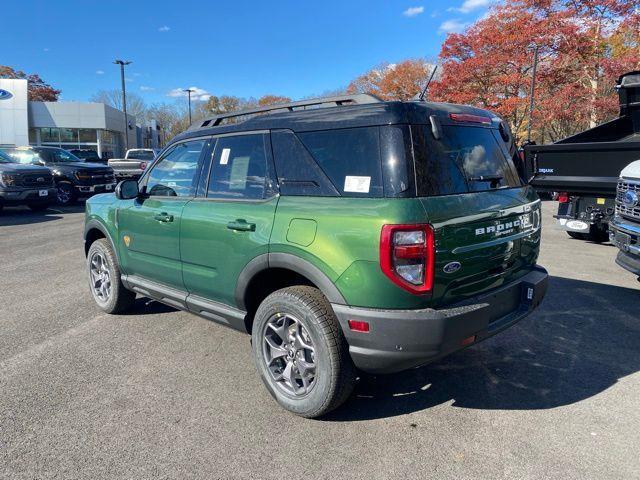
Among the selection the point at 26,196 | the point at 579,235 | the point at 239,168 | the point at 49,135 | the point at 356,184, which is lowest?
the point at 579,235

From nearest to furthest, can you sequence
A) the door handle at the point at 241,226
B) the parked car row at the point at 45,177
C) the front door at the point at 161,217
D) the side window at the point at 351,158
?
the side window at the point at 351,158
the door handle at the point at 241,226
the front door at the point at 161,217
the parked car row at the point at 45,177

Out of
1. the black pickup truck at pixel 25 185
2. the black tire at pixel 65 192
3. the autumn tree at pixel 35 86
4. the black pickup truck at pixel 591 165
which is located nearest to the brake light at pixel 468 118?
the black pickup truck at pixel 591 165

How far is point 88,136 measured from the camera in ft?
135

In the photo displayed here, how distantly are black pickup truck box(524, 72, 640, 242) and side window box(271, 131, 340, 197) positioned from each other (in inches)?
224

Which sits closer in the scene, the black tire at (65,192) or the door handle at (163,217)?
the door handle at (163,217)

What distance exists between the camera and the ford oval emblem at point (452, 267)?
2577 millimetres

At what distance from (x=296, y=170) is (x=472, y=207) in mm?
1146

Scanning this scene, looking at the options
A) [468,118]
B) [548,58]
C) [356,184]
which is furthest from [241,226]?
[548,58]

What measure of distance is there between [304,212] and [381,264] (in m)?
0.65

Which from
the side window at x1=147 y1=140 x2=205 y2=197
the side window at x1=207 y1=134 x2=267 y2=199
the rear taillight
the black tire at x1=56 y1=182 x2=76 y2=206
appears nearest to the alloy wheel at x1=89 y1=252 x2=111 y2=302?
the side window at x1=147 y1=140 x2=205 y2=197

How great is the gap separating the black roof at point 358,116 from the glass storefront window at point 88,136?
43326 mm

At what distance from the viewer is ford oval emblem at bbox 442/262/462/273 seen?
2.58 meters

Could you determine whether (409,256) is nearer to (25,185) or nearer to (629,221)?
(629,221)

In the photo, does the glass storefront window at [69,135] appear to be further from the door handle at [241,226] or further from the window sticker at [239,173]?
the door handle at [241,226]
